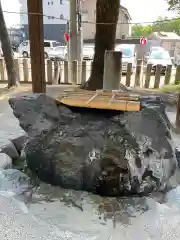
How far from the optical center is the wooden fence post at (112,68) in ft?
10.1

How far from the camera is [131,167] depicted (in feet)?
6.52

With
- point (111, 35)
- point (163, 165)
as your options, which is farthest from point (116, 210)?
point (111, 35)

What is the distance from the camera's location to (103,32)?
484cm

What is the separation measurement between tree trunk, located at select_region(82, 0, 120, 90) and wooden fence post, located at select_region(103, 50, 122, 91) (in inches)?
54.1

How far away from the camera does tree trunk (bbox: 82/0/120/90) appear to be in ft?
15.1

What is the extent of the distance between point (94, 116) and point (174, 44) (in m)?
15.0

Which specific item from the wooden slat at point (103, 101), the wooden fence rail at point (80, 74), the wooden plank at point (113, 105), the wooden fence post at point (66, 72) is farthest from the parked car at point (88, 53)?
the wooden plank at point (113, 105)

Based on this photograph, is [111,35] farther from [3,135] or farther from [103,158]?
[103,158]

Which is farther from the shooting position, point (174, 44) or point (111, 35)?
point (174, 44)

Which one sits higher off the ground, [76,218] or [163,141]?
[163,141]

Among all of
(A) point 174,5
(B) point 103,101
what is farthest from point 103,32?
(A) point 174,5

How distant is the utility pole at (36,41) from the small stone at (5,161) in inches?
50.4

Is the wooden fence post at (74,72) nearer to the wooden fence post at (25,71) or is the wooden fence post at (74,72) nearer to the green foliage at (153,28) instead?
the wooden fence post at (25,71)

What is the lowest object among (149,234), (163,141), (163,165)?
(149,234)
